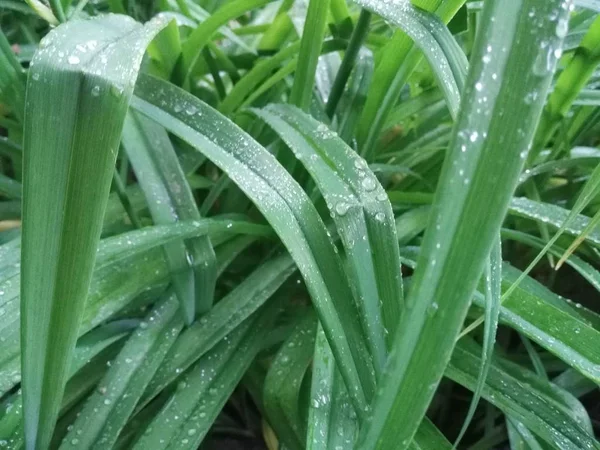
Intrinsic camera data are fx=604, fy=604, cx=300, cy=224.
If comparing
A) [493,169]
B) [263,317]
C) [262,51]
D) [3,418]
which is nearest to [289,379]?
[263,317]

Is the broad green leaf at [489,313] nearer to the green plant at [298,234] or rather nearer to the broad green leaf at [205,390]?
the green plant at [298,234]

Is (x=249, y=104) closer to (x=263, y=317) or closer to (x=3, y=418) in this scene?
(x=263, y=317)

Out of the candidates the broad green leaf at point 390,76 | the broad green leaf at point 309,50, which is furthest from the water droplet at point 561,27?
the broad green leaf at point 309,50

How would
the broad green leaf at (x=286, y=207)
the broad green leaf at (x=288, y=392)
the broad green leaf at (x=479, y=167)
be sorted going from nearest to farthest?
the broad green leaf at (x=479, y=167) → the broad green leaf at (x=286, y=207) → the broad green leaf at (x=288, y=392)

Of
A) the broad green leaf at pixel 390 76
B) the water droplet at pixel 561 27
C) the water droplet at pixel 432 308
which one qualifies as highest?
the water droplet at pixel 561 27

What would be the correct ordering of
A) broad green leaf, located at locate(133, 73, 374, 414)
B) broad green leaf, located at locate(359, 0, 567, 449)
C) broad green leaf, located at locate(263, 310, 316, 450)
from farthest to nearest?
broad green leaf, located at locate(263, 310, 316, 450) → broad green leaf, located at locate(133, 73, 374, 414) → broad green leaf, located at locate(359, 0, 567, 449)

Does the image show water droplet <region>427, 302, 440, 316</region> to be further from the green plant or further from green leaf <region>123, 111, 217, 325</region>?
green leaf <region>123, 111, 217, 325</region>

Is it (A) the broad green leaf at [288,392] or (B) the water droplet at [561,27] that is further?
(A) the broad green leaf at [288,392]

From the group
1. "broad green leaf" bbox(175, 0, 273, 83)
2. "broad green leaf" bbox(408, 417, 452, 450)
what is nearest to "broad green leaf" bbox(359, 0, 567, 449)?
"broad green leaf" bbox(408, 417, 452, 450)
